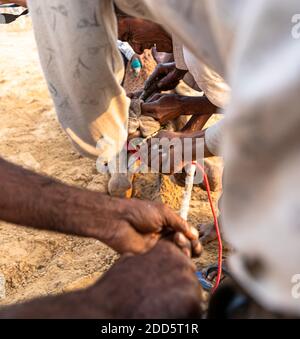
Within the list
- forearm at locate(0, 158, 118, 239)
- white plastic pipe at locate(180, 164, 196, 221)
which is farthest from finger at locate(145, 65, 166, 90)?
forearm at locate(0, 158, 118, 239)

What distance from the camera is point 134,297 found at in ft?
2.45

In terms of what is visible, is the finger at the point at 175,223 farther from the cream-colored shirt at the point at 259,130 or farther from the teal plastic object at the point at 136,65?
the teal plastic object at the point at 136,65

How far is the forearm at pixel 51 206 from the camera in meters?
0.98

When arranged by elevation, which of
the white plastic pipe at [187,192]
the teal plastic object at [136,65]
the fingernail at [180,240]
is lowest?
the white plastic pipe at [187,192]

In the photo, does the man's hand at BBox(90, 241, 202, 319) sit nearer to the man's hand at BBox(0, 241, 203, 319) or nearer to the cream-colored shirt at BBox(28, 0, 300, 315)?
the man's hand at BBox(0, 241, 203, 319)

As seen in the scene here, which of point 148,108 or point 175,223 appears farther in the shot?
point 148,108

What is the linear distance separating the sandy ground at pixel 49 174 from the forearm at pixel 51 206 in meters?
1.04

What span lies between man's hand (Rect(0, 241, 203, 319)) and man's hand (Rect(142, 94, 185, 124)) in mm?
1762

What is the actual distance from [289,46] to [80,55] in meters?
0.66

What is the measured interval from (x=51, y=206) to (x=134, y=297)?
1.06ft

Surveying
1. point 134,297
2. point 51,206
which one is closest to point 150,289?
point 134,297

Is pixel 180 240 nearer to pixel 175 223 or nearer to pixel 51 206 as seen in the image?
pixel 175 223

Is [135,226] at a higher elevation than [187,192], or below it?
higher

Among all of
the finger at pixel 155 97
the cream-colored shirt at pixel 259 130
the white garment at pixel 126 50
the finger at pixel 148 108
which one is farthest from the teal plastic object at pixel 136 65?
the cream-colored shirt at pixel 259 130
